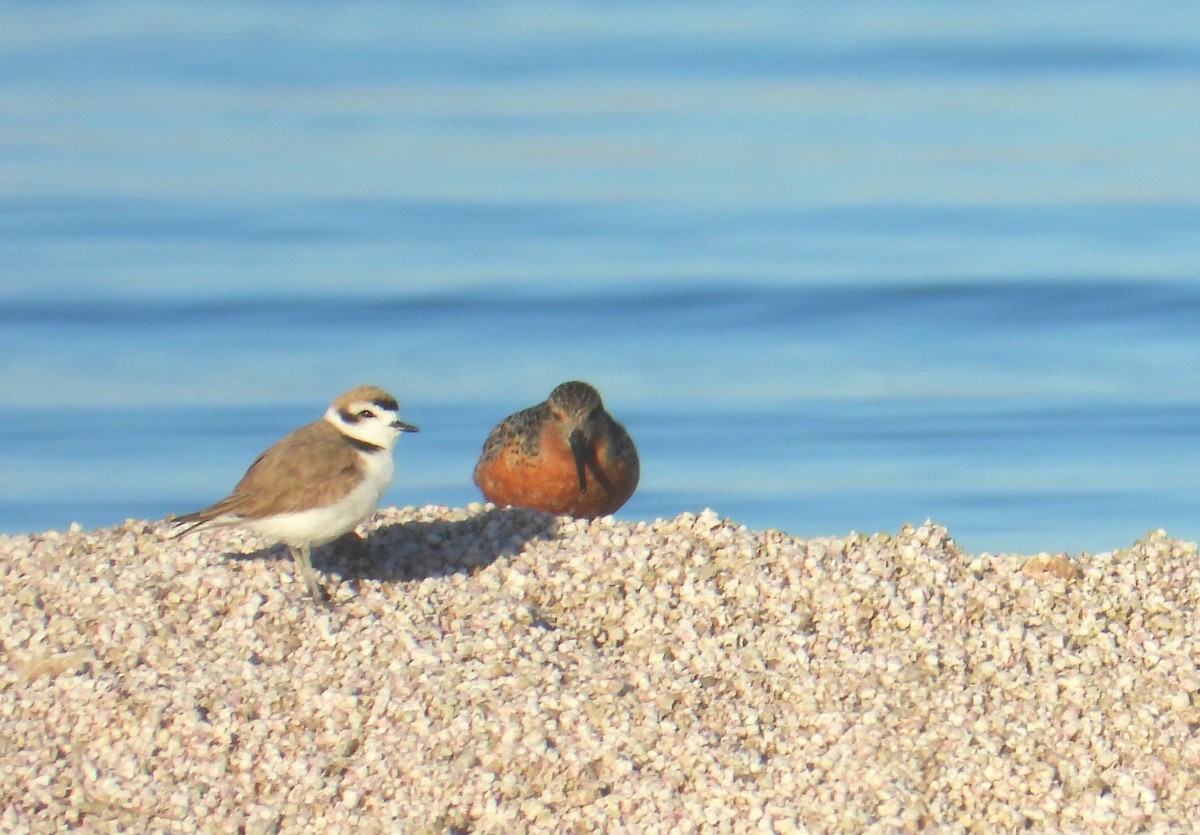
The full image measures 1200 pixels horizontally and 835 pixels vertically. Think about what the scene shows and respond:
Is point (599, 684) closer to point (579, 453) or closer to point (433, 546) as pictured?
point (433, 546)

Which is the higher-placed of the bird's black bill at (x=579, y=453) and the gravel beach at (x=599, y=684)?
the bird's black bill at (x=579, y=453)

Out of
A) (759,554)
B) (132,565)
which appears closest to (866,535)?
(759,554)

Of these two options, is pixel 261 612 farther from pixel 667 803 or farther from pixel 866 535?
pixel 866 535

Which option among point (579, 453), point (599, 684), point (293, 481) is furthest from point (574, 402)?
point (599, 684)

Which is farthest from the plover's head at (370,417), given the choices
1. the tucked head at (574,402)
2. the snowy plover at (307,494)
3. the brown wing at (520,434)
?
the tucked head at (574,402)

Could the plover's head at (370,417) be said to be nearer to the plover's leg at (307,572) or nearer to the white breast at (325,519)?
the white breast at (325,519)

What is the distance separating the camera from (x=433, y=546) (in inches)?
344

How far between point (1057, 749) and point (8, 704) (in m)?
4.01

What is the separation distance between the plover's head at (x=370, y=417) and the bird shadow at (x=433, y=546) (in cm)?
50

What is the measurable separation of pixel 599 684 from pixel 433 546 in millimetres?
1604

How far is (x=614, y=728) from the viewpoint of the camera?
282 inches

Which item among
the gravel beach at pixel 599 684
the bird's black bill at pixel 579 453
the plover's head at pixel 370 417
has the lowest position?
the gravel beach at pixel 599 684

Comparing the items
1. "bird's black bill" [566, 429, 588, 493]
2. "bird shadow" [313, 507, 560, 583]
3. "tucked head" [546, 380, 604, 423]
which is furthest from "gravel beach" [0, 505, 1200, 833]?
"tucked head" [546, 380, 604, 423]

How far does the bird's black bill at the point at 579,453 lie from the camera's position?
1029 cm
